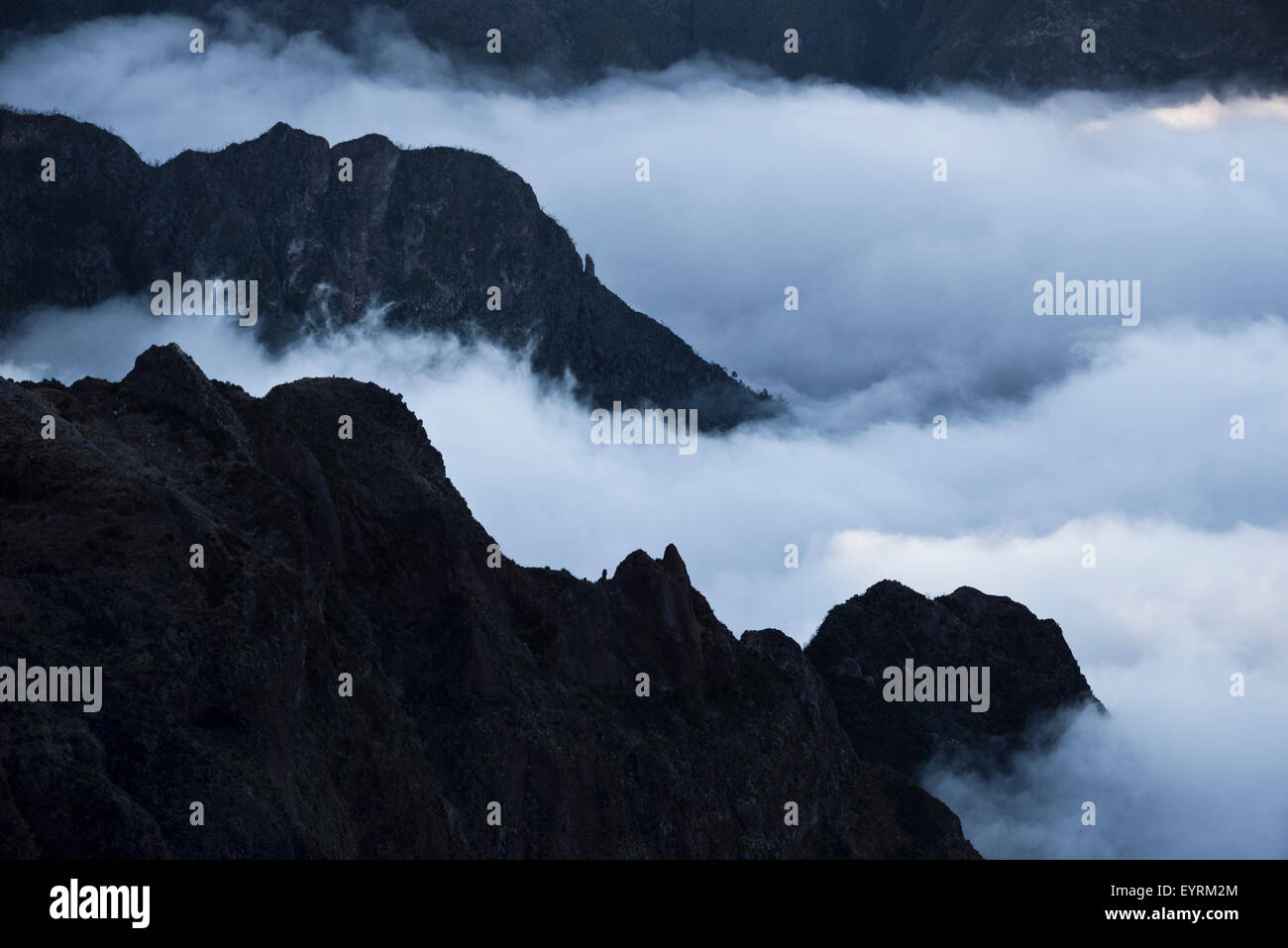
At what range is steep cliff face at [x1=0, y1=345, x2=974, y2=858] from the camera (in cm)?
11288

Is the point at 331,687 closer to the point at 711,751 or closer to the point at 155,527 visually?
the point at 155,527

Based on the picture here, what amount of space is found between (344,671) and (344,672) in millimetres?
138

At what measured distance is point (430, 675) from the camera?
152375 mm

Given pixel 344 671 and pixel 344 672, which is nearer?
pixel 344 672

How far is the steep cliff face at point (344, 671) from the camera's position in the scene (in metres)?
113

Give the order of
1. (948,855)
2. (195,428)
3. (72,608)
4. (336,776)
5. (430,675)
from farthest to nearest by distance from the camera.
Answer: (948,855) → (430,675) → (195,428) → (336,776) → (72,608)

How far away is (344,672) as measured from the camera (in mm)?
138875

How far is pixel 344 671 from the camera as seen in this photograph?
139 meters

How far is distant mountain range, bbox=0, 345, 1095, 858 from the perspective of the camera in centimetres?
11288

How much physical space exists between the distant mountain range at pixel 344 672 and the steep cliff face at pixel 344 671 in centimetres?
21

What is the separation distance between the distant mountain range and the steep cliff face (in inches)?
8.2
